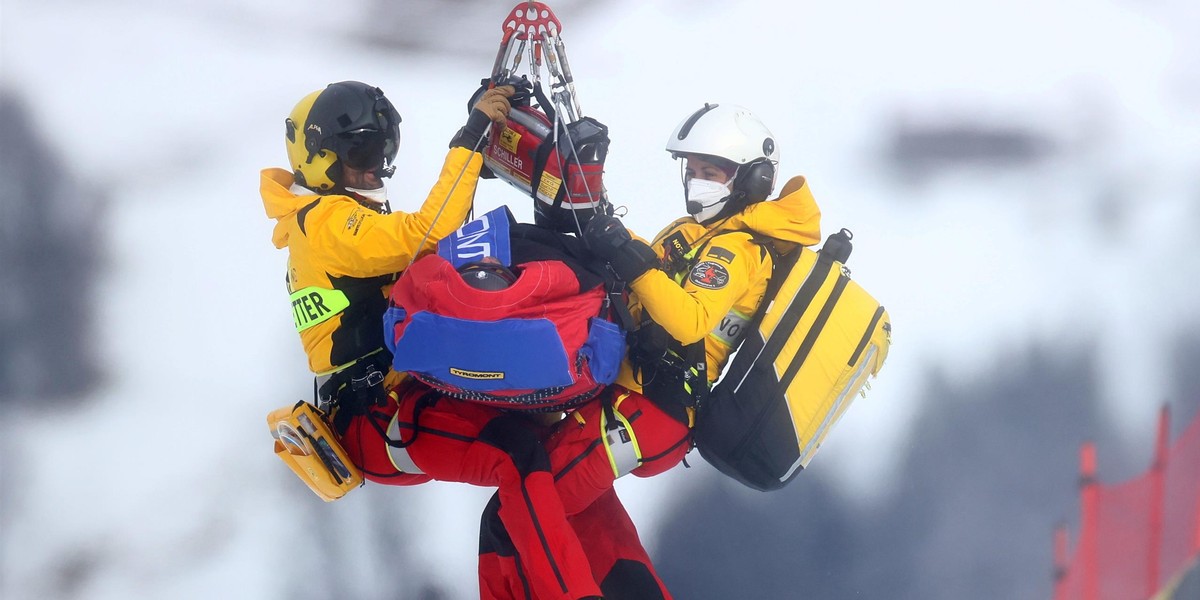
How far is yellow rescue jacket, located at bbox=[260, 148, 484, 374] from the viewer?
2564 mm

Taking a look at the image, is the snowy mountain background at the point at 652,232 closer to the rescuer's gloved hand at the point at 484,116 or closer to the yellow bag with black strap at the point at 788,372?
the yellow bag with black strap at the point at 788,372

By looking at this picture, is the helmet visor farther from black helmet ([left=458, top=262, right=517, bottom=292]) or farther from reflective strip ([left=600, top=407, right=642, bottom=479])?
reflective strip ([left=600, top=407, right=642, bottom=479])

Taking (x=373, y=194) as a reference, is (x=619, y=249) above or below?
below

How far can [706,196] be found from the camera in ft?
9.38

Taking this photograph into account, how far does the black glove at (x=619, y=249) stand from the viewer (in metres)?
2.47

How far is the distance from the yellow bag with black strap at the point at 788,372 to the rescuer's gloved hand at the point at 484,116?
838 mm

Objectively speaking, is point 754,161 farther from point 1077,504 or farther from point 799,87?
point 1077,504

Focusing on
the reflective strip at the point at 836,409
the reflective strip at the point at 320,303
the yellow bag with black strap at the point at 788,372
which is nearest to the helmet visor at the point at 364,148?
the reflective strip at the point at 320,303

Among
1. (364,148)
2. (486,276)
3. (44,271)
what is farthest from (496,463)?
(44,271)

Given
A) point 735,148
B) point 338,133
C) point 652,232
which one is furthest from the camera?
point 652,232

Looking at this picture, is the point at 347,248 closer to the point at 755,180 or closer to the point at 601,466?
the point at 601,466

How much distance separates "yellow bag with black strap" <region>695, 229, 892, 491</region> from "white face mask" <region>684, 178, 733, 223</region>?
223 millimetres

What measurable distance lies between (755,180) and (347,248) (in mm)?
1079

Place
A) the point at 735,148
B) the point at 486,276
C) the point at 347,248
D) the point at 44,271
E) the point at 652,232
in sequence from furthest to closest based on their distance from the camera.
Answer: the point at 652,232 < the point at 44,271 < the point at 735,148 < the point at 347,248 < the point at 486,276
